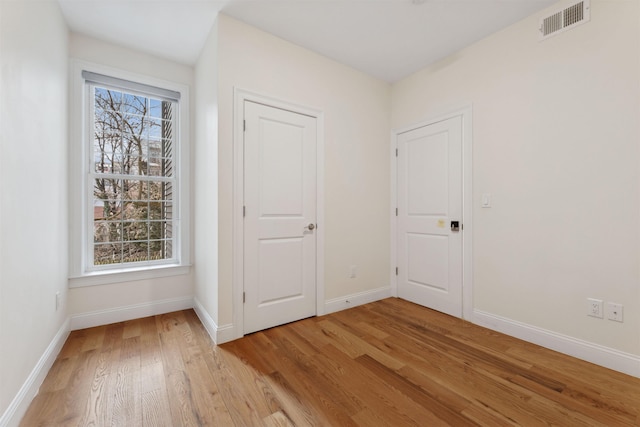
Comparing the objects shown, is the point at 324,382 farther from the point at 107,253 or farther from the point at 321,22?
the point at 321,22

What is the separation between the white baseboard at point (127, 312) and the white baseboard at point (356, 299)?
60.5 inches

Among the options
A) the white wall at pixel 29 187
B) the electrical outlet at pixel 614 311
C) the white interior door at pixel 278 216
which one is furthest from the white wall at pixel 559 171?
the white wall at pixel 29 187

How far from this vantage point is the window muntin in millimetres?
2707

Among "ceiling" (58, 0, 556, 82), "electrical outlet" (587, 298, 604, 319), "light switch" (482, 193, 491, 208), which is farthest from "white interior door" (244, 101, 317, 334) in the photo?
"electrical outlet" (587, 298, 604, 319)

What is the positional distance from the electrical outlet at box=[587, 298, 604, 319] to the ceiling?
2.28 metres

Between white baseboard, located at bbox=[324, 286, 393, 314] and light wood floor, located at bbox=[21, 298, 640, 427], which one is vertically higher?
white baseboard, located at bbox=[324, 286, 393, 314]

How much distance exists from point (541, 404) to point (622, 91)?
2.08m

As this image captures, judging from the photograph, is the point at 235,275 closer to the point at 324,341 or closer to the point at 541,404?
the point at 324,341

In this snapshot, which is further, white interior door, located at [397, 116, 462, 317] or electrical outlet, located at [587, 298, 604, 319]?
white interior door, located at [397, 116, 462, 317]

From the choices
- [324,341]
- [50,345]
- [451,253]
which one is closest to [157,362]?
[50,345]

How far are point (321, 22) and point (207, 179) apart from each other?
1705 mm

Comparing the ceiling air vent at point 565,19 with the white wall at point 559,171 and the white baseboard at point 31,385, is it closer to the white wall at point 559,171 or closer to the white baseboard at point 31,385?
the white wall at point 559,171

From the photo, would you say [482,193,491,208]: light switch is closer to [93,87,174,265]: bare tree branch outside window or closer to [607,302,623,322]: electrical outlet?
[607,302,623,322]: electrical outlet

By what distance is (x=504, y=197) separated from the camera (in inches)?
97.7
